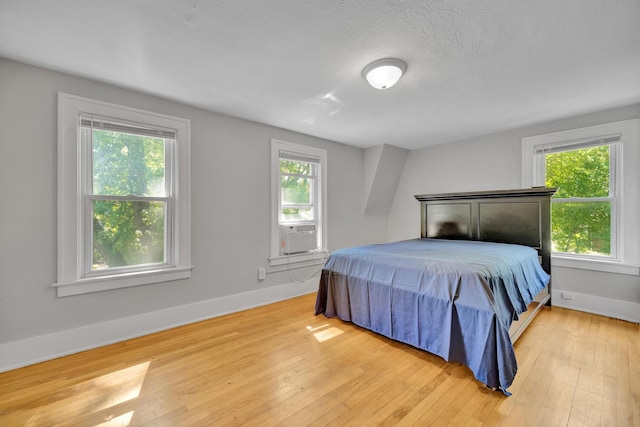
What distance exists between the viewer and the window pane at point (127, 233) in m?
2.37

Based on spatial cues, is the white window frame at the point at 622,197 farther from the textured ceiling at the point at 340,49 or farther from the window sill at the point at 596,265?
the textured ceiling at the point at 340,49

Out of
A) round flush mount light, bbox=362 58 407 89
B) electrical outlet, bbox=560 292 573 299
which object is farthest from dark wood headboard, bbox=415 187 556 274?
round flush mount light, bbox=362 58 407 89

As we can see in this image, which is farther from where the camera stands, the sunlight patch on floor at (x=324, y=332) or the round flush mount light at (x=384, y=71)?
the sunlight patch on floor at (x=324, y=332)

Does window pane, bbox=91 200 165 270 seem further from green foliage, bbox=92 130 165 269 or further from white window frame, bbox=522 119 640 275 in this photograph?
white window frame, bbox=522 119 640 275

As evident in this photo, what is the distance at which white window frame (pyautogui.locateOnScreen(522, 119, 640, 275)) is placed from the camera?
109 inches

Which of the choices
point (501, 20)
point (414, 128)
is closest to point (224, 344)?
point (501, 20)

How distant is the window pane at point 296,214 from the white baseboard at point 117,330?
3.11ft

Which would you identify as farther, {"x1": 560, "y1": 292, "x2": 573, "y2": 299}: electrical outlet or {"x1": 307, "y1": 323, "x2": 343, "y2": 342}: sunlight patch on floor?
{"x1": 560, "y1": 292, "x2": 573, "y2": 299}: electrical outlet

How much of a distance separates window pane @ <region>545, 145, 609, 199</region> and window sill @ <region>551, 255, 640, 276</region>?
0.74m

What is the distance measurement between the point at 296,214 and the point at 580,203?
344cm

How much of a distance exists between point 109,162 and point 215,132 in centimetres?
103

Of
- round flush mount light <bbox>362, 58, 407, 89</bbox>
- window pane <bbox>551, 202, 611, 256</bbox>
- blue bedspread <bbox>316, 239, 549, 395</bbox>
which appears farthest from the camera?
window pane <bbox>551, 202, 611, 256</bbox>

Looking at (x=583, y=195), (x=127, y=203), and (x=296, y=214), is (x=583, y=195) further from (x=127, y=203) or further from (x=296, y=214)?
(x=127, y=203)

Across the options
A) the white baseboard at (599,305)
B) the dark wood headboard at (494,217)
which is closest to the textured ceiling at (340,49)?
the dark wood headboard at (494,217)
